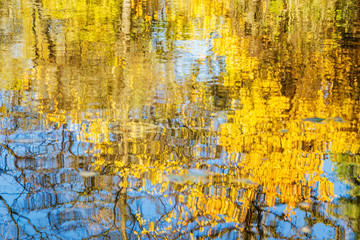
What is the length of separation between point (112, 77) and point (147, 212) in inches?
128

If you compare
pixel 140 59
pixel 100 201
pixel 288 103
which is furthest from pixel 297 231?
pixel 140 59

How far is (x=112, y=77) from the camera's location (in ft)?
19.0

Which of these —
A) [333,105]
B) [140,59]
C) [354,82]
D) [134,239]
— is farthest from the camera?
[140,59]

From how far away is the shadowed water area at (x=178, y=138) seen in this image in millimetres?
2766

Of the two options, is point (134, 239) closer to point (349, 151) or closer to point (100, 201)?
point (100, 201)

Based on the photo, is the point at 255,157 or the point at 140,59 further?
the point at 140,59

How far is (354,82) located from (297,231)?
3517 millimetres

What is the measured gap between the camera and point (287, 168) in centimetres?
344

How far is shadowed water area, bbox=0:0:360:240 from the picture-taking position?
2766 mm

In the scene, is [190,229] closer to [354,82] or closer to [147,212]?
[147,212]

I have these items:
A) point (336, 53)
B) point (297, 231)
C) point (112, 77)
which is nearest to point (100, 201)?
point (297, 231)

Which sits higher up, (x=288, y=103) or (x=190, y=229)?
(x=288, y=103)

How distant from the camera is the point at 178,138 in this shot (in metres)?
3.95

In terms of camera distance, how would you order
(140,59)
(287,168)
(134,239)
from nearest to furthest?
1. (134,239)
2. (287,168)
3. (140,59)
